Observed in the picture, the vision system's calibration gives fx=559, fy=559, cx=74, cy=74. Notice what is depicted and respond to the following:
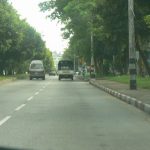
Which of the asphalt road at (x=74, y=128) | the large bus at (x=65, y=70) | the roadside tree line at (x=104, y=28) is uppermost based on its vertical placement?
the roadside tree line at (x=104, y=28)

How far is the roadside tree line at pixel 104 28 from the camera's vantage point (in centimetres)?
3340

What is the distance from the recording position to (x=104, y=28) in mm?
35281

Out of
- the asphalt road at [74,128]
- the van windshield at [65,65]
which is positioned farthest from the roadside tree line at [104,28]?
the asphalt road at [74,128]

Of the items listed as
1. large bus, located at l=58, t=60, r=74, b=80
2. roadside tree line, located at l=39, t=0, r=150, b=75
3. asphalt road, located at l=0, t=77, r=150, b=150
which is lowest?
asphalt road, located at l=0, t=77, r=150, b=150

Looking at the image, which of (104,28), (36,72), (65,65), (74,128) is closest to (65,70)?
(65,65)

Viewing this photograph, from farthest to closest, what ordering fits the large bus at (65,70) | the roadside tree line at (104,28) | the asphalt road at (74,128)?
the large bus at (65,70), the roadside tree line at (104,28), the asphalt road at (74,128)

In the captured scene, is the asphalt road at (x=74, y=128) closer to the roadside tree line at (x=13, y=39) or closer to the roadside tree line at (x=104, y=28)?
the roadside tree line at (x=104, y=28)

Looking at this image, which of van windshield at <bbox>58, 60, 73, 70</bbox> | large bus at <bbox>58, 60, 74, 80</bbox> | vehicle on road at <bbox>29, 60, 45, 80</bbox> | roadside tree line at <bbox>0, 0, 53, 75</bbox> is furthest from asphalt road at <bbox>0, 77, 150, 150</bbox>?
van windshield at <bbox>58, 60, 73, 70</bbox>

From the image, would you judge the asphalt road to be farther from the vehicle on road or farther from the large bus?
the vehicle on road

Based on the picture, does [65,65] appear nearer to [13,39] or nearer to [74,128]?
[13,39]

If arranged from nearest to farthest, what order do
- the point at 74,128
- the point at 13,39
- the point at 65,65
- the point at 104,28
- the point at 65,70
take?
1. the point at 74,128
2. the point at 104,28
3. the point at 65,70
4. the point at 65,65
5. the point at 13,39

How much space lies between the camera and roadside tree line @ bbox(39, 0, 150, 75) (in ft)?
110

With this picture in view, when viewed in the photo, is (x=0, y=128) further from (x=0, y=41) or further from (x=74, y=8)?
(x=0, y=41)

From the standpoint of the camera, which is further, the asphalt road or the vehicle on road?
the vehicle on road
